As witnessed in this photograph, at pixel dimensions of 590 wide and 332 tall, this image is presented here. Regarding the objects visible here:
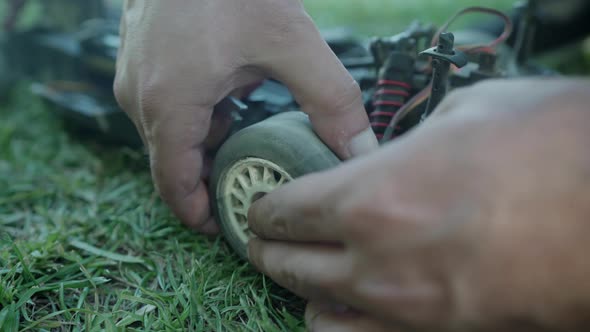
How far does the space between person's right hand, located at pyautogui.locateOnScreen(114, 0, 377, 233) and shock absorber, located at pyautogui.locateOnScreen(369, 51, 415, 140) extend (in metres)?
0.22

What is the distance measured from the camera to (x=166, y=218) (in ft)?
5.43

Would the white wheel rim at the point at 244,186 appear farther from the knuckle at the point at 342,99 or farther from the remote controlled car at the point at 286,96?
the knuckle at the point at 342,99

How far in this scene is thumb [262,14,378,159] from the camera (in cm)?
121

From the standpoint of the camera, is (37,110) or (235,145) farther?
(37,110)

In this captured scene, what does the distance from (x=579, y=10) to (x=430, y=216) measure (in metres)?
2.87

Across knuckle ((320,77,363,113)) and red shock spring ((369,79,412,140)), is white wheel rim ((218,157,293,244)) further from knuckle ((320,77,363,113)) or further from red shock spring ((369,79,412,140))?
red shock spring ((369,79,412,140))

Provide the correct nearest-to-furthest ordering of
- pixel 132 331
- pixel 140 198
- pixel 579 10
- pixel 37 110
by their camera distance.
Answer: pixel 132 331 < pixel 140 198 < pixel 37 110 < pixel 579 10

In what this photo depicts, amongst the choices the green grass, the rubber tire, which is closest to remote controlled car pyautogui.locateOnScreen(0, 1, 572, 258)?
the rubber tire

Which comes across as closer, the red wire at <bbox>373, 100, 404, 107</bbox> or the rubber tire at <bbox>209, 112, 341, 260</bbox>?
the rubber tire at <bbox>209, 112, 341, 260</bbox>

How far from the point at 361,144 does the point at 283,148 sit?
20 centimetres

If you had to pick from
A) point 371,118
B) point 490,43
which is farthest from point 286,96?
point 490,43

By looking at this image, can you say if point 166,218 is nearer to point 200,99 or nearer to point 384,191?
point 200,99

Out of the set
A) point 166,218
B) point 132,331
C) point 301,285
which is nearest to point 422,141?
point 301,285

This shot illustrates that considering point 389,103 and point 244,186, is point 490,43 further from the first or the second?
point 244,186
